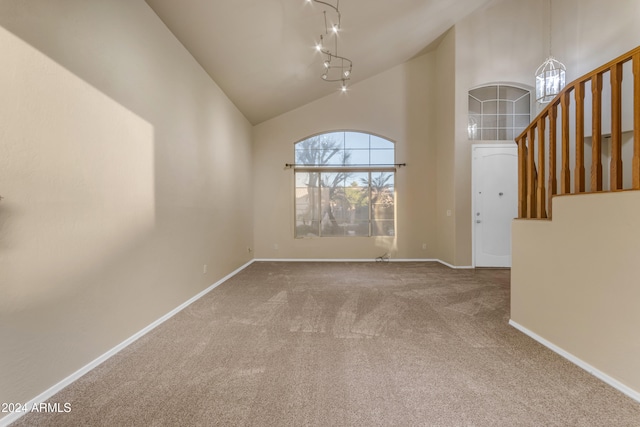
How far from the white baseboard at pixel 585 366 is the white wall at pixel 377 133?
3865 millimetres

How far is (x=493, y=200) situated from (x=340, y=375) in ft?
15.8

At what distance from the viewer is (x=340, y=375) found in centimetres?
186

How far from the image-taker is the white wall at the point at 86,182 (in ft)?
4.91

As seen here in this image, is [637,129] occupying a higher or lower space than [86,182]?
higher

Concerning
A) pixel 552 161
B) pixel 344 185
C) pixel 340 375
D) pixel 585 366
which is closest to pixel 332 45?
pixel 344 185

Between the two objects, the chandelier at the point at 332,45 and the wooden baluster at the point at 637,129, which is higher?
the chandelier at the point at 332,45

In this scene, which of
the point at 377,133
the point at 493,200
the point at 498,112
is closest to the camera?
the point at 493,200

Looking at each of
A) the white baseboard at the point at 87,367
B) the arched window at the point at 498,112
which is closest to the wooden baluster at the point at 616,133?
the white baseboard at the point at 87,367

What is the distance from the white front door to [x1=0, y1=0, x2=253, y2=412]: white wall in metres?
4.82

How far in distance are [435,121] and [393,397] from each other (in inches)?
231

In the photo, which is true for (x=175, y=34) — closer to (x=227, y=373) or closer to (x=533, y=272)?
(x=227, y=373)

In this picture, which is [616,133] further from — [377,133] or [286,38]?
[377,133]

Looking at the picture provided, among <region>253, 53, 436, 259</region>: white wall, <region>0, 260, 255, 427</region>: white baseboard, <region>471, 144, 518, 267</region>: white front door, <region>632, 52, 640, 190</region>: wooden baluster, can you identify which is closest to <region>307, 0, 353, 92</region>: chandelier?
<region>253, 53, 436, 259</region>: white wall

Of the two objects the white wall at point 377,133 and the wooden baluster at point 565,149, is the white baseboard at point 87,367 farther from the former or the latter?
the wooden baluster at point 565,149
